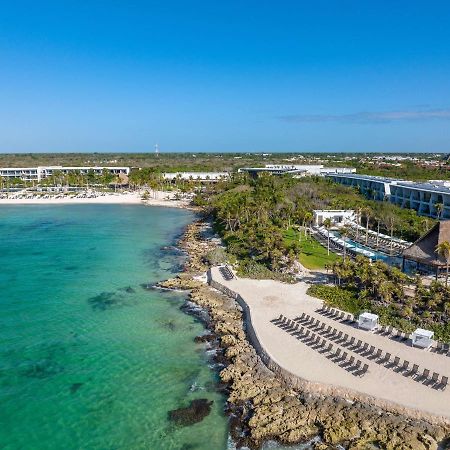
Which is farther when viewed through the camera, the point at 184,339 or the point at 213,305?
the point at 213,305

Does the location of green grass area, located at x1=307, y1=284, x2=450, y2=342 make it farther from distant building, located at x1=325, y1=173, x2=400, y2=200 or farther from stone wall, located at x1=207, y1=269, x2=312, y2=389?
distant building, located at x1=325, y1=173, x2=400, y2=200

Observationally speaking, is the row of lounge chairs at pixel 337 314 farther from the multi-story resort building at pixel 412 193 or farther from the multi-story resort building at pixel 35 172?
the multi-story resort building at pixel 35 172

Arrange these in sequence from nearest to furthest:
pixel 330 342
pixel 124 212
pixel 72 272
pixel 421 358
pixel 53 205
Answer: pixel 421 358 → pixel 330 342 → pixel 72 272 → pixel 124 212 → pixel 53 205

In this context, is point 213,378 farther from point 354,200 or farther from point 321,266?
point 354,200

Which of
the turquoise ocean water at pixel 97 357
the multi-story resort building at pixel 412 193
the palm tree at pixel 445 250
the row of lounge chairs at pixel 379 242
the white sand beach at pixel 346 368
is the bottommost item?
the turquoise ocean water at pixel 97 357

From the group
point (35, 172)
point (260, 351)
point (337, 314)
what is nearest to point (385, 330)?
point (337, 314)

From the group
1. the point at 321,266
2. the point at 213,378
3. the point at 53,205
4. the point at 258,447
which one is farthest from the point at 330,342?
the point at 53,205

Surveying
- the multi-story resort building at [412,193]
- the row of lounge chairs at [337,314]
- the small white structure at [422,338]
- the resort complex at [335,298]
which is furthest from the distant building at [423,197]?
the small white structure at [422,338]
